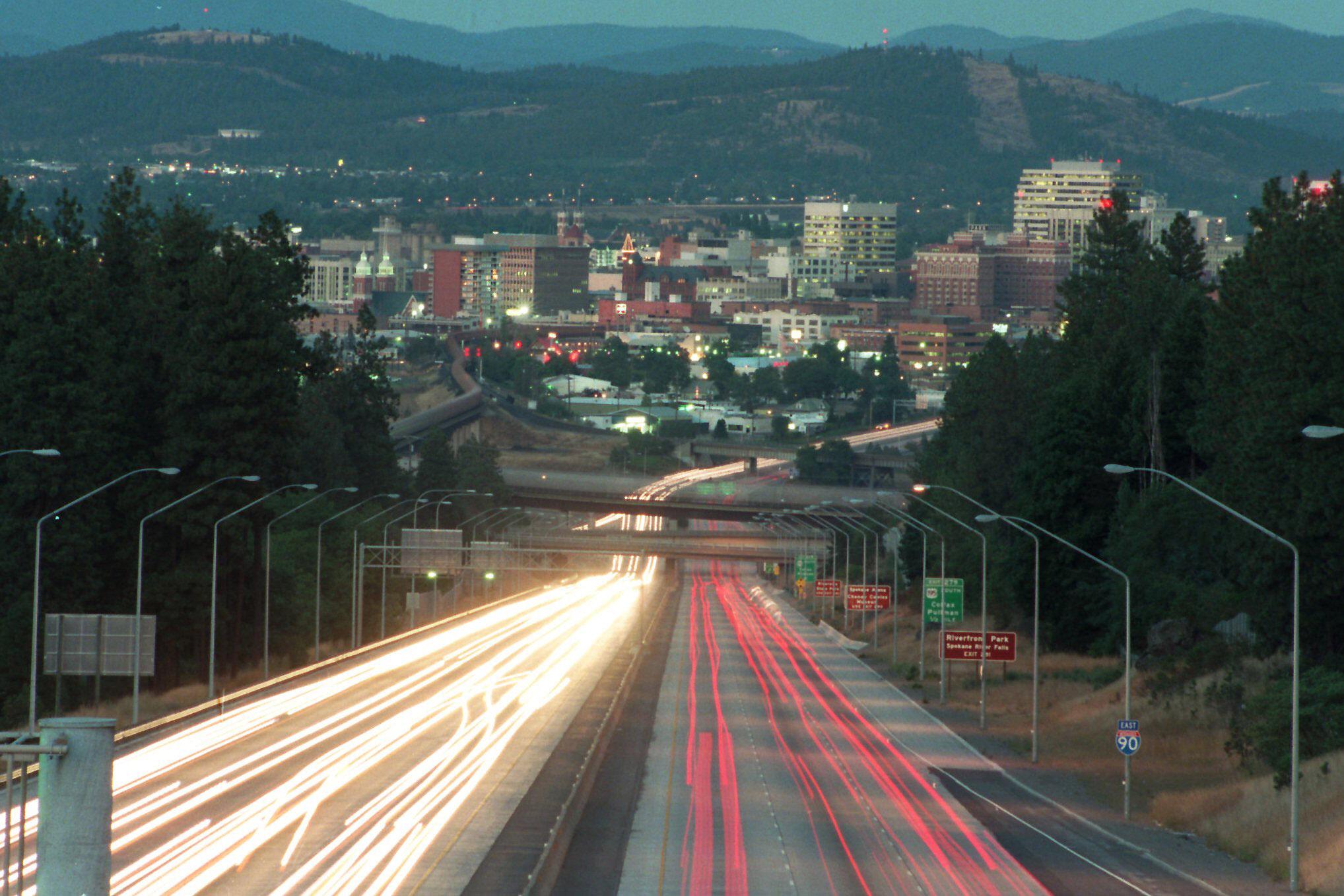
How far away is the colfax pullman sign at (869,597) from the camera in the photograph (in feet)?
338


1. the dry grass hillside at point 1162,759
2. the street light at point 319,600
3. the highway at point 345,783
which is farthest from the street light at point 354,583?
the dry grass hillside at point 1162,759

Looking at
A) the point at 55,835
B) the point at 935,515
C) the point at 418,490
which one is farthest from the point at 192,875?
the point at 418,490

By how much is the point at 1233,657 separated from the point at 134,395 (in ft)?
154

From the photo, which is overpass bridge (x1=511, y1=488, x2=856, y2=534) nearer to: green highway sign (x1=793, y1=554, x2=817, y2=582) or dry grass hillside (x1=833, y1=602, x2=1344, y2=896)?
green highway sign (x1=793, y1=554, x2=817, y2=582)

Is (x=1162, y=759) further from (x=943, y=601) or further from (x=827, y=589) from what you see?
(x=827, y=589)

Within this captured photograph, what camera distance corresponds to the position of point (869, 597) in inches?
4067

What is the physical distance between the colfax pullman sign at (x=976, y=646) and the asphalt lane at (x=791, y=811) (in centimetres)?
461

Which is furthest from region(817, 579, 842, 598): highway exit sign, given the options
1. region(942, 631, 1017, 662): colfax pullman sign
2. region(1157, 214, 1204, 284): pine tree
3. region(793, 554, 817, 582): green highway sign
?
region(942, 631, 1017, 662): colfax pullman sign

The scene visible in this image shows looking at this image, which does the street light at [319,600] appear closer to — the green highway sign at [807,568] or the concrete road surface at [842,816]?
the concrete road surface at [842,816]

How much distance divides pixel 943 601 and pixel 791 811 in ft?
121

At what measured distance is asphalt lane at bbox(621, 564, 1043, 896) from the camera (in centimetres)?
3697

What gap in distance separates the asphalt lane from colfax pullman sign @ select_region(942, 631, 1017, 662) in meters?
4.61

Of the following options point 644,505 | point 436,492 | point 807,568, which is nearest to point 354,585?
point 436,492

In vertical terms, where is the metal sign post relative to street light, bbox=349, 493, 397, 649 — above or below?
above
